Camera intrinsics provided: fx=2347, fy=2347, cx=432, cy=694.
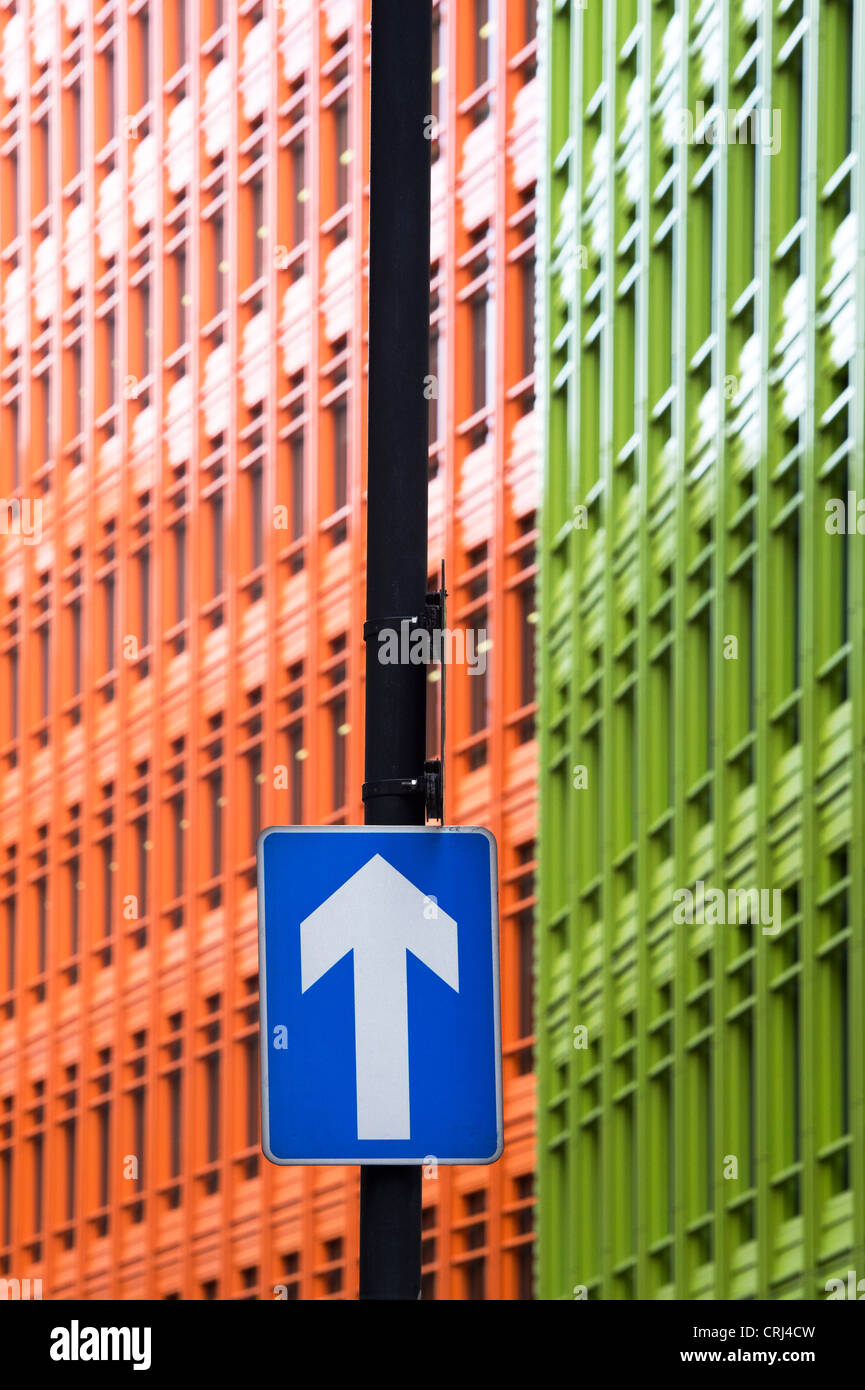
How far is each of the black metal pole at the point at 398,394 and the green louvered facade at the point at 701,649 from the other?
3339 centimetres

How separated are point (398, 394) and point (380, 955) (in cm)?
143

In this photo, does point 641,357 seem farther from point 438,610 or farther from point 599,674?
point 438,610

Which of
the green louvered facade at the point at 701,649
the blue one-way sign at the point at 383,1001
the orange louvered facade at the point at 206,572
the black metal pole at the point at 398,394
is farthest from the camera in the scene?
the orange louvered facade at the point at 206,572

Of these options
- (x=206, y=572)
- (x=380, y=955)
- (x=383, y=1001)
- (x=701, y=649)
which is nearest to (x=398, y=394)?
(x=380, y=955)

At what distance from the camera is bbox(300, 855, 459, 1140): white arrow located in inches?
229

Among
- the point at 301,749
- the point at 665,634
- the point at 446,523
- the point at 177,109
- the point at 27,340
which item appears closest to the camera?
the point at 665,634

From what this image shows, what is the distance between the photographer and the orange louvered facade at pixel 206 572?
5125 centimetres

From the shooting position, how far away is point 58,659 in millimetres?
63062

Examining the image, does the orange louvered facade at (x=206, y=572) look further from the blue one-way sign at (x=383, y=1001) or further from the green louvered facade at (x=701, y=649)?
the blue one-way sign at (x=383, y=1001)

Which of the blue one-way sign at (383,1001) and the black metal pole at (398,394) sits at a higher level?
the black metal pole at (398,394)

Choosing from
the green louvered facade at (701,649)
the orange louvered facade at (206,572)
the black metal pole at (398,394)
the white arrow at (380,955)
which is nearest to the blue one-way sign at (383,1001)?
the white arrow at (380,955)

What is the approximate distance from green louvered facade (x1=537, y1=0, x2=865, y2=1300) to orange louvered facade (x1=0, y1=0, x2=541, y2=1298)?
2.20m

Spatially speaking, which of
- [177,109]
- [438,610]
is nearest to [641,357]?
[177,109]

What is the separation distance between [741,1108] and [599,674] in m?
9.41
